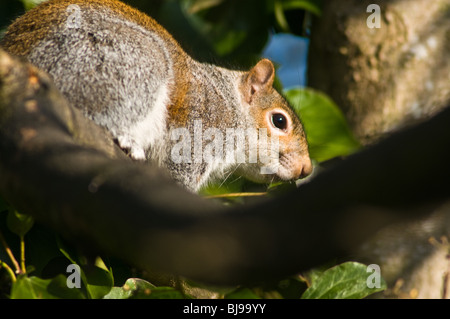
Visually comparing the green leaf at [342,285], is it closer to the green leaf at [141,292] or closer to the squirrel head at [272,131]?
the green leaf at [141,292]

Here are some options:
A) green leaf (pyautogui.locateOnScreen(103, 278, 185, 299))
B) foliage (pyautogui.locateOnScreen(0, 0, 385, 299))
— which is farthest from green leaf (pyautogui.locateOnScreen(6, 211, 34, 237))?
green leaf (pyautogui.locateOnScreen(103, 278, 185, 299))

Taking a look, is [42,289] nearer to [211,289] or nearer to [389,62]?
[211,289]

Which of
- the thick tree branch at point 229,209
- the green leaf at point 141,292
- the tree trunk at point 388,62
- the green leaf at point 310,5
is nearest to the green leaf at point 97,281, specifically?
the green leaf at point 141,292

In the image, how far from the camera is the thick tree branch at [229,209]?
3.08 ft

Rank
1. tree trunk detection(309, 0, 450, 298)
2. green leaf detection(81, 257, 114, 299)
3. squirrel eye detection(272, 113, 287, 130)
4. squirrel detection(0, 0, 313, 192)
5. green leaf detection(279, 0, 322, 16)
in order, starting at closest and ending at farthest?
green leaf detection(81, 257, 114, 299)
squirrel detection(0, 0, 313, 192)
squirrel eye detection(272, 113, 287, 130)
tree trunk detection(309, 0, 450, 298)
green leaf detection(279, 0, 322, 16)

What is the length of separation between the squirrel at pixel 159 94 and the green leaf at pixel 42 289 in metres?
0.77

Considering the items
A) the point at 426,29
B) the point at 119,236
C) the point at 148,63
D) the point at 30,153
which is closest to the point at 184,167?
the point at 148,63

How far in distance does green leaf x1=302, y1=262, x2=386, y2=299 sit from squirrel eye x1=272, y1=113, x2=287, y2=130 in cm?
128

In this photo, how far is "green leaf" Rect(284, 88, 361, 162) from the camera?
2924 mm

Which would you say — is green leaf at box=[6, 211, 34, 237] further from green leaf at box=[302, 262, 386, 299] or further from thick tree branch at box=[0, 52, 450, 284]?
green leaf at box=[302, 262, 386, 299]

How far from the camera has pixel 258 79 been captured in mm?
3197

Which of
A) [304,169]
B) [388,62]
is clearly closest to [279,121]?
[304,169]

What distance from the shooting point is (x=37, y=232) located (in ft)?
6.85
